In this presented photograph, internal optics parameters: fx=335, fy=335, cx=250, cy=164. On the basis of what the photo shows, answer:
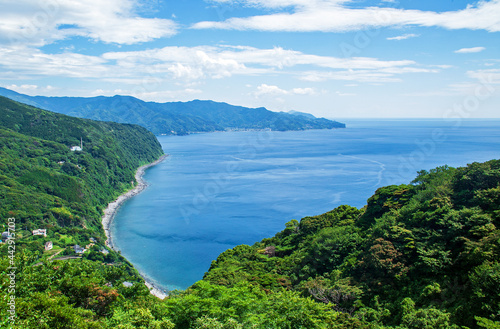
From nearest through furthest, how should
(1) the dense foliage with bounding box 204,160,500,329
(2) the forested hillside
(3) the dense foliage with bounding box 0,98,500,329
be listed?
(3) the dense foliage with bounding box 0,98,500,329 → (1) the dense foliage with bounding box 204,160,500,329 → (2) the forested hillside

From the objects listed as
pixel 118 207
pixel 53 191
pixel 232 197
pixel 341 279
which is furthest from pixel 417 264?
pixel 118 207

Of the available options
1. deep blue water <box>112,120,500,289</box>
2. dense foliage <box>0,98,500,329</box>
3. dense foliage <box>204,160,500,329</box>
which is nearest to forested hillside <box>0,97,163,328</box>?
dense foliage <box>0,98,500,329</box>

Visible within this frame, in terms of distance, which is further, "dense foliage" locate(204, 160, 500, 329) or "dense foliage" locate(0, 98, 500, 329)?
"dense foliage" locate(204, 160, 500, 329)

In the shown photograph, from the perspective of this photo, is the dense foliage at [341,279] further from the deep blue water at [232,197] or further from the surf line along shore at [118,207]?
the deep blue water at [232,197]

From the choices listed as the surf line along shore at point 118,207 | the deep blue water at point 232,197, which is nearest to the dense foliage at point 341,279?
the surf line along shore at point 118,207

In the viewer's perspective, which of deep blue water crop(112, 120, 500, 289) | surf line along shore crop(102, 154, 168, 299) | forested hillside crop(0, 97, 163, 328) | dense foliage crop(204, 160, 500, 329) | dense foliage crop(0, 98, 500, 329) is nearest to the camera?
dense foliage crop(0, 98, 500, 329)

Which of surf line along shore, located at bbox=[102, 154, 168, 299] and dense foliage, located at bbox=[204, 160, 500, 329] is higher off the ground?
dense foliage, located at bbox=[204, 160, 500, 329]

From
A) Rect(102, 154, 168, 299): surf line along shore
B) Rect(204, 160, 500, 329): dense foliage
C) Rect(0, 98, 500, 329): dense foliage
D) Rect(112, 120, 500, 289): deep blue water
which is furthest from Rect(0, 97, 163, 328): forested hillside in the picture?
Rect(204, 160, 500, 329): dense foliage

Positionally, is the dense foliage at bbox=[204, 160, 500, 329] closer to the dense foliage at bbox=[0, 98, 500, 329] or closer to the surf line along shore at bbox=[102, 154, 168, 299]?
the dense foliage at bbox=[0, 98, 500, 329]
